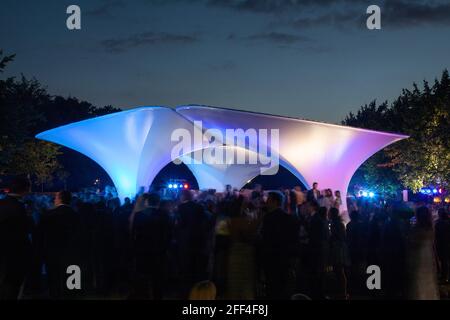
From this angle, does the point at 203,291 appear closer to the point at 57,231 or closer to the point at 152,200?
the point at 152,200

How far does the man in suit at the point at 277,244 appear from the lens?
6.80m

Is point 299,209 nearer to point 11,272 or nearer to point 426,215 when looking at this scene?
point 426,215

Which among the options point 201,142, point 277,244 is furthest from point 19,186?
point 201,142

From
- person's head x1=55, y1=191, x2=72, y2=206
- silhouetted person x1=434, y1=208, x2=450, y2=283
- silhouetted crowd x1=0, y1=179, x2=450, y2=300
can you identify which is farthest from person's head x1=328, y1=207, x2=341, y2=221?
person's head x1=55, y1=191, x2=72, y2=206

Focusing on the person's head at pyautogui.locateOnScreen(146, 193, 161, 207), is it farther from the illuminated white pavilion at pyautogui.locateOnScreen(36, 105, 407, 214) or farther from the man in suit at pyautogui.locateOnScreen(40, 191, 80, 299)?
the illuminated white pavilion at pyautogui.locateOnScreen(36, 105, 407, 214)

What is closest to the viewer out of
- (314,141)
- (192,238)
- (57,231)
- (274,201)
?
(274,201)

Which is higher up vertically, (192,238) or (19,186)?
(19,186)

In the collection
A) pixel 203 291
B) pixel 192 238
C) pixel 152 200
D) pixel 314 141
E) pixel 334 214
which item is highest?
pixel 314 141

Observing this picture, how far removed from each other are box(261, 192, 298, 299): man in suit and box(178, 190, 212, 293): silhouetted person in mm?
1800

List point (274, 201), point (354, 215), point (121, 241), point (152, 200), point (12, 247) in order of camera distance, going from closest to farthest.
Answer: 1. point (12, 247)
2. point (274, 201)
3. point (152, 200)
4. point (121, 241)
5. point (354, 215)

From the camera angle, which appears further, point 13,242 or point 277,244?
point 277,244

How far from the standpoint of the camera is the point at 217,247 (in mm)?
6730

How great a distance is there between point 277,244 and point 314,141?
13.8 meters
